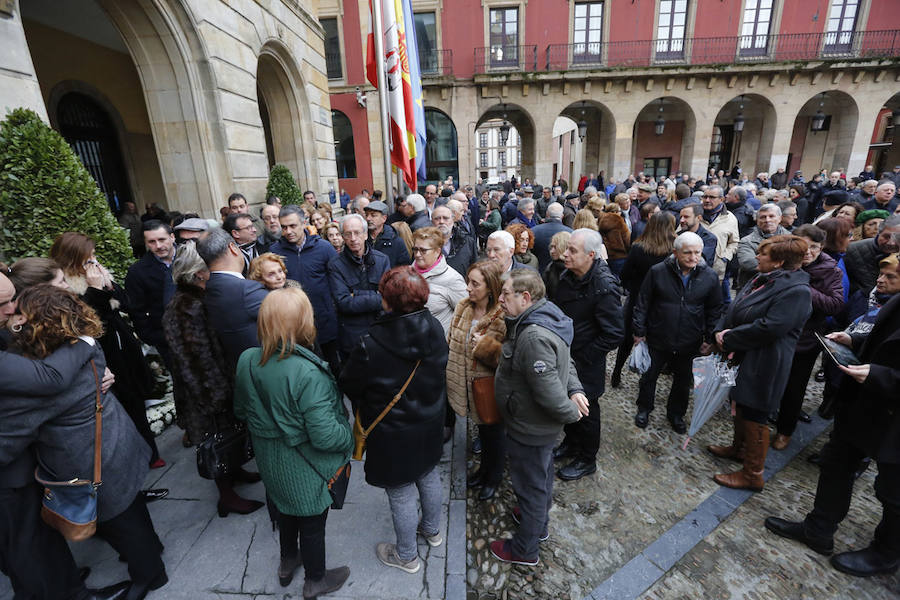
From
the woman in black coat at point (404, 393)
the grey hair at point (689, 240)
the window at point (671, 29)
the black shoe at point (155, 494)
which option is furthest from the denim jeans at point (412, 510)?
the window at point (671, 29)

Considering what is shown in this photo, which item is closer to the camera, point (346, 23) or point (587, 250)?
point (587, 250)

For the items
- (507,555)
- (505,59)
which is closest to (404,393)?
(507,555)

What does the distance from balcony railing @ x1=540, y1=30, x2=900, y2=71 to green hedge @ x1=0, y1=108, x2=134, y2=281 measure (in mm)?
18502

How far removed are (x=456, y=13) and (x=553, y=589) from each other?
20954 mm

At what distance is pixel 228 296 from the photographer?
2373 millimetres

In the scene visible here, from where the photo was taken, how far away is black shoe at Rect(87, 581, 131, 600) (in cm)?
223

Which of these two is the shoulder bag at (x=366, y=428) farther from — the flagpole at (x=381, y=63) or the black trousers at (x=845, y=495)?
the flagpole at (x=381, y=63)

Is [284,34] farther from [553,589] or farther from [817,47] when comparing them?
[817,47]

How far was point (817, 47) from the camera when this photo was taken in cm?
1769

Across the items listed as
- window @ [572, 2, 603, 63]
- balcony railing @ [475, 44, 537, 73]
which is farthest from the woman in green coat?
window @ [572, 2, 603, 63]

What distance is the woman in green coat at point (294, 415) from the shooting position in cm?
185

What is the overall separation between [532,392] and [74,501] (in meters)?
2.30

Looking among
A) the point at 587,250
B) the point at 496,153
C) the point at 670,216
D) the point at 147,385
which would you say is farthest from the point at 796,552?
the point at 496,153

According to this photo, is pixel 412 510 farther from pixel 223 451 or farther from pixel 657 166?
pixel 657 166
